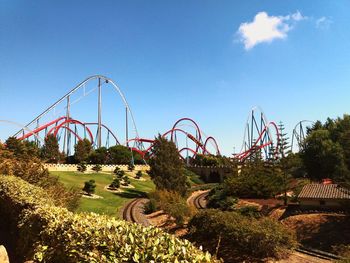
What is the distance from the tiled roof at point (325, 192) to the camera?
111 feet

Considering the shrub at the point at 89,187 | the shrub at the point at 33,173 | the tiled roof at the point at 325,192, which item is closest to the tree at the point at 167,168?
the shrub at the point at 89,187

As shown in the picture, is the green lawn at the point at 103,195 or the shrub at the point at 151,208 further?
the shrub at the point at 151,208

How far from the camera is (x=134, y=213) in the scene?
114ft

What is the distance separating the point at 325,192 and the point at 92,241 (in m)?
33.9

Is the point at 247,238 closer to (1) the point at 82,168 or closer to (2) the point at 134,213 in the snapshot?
(2) the point at 134,213

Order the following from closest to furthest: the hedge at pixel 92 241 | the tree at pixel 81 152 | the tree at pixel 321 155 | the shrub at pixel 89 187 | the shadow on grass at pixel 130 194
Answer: the hedge at pixel 92 241, the shrub at pixel 89 187, the shadow on grass at pixel 130 194, the tree at pixel 321 155, the tree at pixel 81 152

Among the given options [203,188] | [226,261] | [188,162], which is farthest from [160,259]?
[188,162]

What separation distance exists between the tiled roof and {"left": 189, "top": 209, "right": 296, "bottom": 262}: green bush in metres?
18.5

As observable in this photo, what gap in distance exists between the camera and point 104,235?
6953mm

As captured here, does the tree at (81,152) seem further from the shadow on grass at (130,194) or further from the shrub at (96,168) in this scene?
the shadow on grass at (130,194)

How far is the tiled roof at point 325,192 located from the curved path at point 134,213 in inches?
670

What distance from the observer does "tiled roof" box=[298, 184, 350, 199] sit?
1338 inches

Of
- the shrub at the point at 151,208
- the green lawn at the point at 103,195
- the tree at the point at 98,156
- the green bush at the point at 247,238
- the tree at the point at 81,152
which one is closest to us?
the green bush at the point at 247,238

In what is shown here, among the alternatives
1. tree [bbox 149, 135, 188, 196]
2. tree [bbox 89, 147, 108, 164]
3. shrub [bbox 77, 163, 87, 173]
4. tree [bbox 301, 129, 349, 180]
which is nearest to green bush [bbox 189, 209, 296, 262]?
tree [bbox 149, 135, 188, 196]
